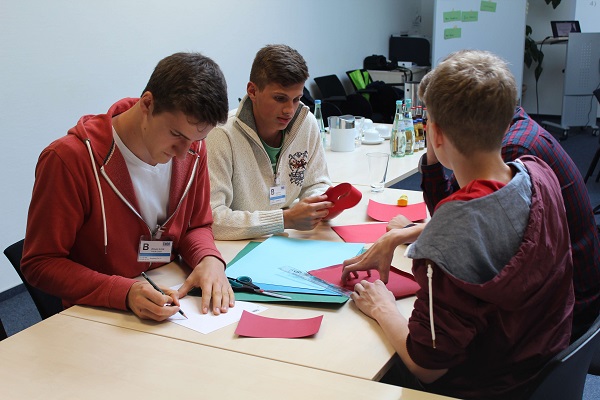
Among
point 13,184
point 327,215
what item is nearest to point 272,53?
point 327,215

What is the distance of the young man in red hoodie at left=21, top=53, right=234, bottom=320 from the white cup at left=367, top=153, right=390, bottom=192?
1.03 meters

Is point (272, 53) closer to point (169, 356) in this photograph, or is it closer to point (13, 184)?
point (169, 356)

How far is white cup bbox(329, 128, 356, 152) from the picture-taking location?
3496 mm

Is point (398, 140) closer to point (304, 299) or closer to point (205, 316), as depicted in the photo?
point (304, 299)

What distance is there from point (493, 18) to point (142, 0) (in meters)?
4.35

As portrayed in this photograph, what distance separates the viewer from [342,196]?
7.21 feet

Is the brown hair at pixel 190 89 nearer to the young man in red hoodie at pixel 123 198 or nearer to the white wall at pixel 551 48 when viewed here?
the young man in red hoodie at pixel 123 198

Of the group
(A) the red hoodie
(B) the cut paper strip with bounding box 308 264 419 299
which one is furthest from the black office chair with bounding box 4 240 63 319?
(B) the cut paper strip with bounding box 308 264 419 299

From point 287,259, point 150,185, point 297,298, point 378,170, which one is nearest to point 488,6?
point 378,170

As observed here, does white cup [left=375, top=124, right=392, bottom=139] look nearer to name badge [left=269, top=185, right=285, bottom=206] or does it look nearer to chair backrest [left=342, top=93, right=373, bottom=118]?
name badge [left=269, top=185, right=285, bottom=206]

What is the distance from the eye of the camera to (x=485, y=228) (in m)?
1.23

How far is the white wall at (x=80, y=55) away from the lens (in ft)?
11.1

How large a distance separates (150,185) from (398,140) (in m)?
1.84

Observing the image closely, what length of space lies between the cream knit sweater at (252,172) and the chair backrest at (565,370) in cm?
108
